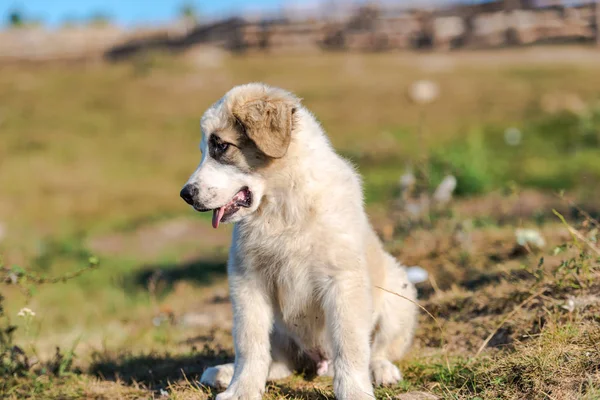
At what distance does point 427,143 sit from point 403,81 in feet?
15.4

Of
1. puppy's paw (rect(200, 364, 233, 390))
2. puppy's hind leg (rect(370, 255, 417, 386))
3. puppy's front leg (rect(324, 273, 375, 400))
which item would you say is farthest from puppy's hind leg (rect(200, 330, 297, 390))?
puppy's front leg (rect(324, 273, 375, 400))

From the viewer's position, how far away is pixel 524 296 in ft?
15.6

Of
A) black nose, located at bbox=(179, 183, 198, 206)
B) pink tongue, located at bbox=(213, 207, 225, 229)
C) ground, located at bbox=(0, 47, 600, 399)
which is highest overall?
black nose, located at bbox=(179, 183, 198, 206)

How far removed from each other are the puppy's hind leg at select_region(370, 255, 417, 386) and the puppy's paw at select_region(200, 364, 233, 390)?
81cm

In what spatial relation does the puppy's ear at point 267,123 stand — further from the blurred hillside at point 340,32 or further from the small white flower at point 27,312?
the blurred hillside at point 340,32

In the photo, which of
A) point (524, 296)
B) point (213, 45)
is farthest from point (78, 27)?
point (524, 296)

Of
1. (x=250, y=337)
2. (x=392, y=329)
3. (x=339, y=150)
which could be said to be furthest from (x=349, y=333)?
(x=339, y=150)

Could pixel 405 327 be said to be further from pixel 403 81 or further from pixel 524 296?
pixel 403 81

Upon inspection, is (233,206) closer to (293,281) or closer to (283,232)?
(283,232)

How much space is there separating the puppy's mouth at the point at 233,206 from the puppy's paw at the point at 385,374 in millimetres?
1211

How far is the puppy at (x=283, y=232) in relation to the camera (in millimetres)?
3527

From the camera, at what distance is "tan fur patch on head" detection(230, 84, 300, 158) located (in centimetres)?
354

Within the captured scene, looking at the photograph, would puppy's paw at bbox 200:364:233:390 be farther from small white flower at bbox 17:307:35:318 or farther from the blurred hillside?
the blurred hillside

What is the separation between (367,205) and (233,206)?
6.99 meters
